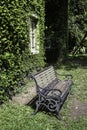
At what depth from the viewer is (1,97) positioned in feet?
22.7

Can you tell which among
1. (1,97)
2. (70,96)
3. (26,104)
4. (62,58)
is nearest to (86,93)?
(70,96)

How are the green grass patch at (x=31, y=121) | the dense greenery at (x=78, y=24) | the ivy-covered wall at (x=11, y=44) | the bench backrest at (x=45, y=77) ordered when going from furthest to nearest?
the dense greenery at (x=78, y=24)
the ivy-covered wall at (x=11, y=44)
the bench backrest at (x=45, y=77)
the green grass patch at (x=31, y=121)

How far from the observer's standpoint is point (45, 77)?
7.59 m

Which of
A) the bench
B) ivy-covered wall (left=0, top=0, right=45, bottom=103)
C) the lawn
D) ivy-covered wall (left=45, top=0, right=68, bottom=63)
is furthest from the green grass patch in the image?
ivy-covered wall (left=45, top=0, right=68, bottom=63)

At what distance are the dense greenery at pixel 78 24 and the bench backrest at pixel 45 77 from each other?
16601 millimetres

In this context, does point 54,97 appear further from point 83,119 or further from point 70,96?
point 70,96

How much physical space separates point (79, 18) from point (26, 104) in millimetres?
19507

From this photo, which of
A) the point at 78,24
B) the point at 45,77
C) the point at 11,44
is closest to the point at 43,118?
the point at 45,77

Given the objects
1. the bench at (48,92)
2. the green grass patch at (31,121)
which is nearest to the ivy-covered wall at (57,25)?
the bench at (48,92)

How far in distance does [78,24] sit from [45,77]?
19.3 meters

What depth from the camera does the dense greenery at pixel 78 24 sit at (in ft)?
82.1

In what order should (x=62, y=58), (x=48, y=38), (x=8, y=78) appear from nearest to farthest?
(x=8, y=78), (x=62, y=58), (x=48, y=38)

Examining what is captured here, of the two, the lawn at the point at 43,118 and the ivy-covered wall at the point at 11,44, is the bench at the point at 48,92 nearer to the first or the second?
the lawn at the point at 43,118

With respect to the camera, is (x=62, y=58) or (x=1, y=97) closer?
(x=1, y=97)
